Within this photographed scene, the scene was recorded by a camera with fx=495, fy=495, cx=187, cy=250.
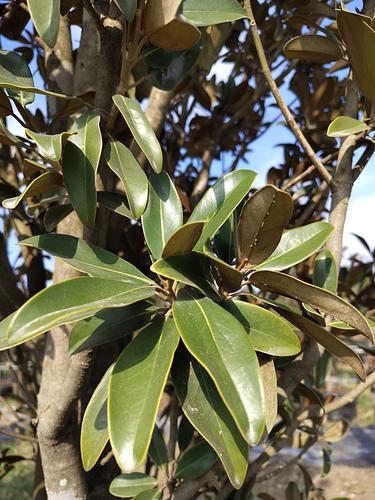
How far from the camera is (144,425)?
0.49 meters

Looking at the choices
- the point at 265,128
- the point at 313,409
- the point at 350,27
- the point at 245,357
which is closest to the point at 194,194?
the point at 265,128

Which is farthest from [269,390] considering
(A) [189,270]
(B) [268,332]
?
(A) [189,270]

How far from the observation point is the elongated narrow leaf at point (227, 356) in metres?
0.47

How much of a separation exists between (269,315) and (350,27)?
39 centimetres

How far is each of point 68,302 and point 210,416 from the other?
226 mm

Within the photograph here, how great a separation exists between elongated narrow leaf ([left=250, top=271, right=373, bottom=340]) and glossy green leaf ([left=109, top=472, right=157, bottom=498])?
0.48 m

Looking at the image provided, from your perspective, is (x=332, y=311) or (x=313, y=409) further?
(x=313, y=409)

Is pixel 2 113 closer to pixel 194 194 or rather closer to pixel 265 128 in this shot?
pixel 194 194

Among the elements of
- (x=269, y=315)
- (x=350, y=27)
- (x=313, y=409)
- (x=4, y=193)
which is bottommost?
(x=313, y=409)

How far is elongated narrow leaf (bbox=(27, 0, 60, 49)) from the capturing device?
551mm

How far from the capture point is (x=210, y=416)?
1.97 feet

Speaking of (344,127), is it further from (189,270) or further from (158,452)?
(158,452)

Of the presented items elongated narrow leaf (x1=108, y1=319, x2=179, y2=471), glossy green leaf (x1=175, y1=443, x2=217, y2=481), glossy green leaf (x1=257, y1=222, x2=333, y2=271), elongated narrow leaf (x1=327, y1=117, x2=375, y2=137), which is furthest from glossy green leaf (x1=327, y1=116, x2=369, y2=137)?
glossy green leaf (x1=175, y1=443, x2=217, y2=481)

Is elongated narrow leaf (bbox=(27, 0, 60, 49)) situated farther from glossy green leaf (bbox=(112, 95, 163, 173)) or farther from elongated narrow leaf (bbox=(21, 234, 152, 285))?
elongated narrow leaf (bbox=(21, 234, 152, 285))
